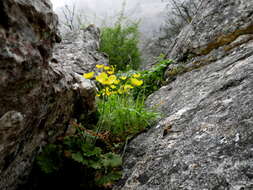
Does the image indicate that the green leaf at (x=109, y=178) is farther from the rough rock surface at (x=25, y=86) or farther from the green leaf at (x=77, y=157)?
the rough rock surface at (x=25, y=86)

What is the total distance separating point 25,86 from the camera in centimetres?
88

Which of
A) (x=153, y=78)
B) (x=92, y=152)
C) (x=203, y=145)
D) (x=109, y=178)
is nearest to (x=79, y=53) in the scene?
(x=153, y=78)

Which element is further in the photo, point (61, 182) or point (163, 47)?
point (163, 47)

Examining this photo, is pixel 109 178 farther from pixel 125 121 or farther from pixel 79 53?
pixel 79 53

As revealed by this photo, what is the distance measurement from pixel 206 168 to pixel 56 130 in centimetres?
95

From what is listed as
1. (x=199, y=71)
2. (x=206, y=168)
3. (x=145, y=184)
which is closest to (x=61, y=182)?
(x=145, y=184)

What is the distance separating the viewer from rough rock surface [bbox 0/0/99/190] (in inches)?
29.5

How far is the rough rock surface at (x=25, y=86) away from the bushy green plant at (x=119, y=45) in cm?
904

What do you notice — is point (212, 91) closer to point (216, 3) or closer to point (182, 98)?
point (182, 98)

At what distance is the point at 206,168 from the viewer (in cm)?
83

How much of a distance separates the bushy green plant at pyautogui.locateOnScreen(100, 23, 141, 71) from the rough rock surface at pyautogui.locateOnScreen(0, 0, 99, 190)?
9.04 metres

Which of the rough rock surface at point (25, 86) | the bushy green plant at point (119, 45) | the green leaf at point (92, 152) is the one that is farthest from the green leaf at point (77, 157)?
the bushy green plant at point (119, 45)

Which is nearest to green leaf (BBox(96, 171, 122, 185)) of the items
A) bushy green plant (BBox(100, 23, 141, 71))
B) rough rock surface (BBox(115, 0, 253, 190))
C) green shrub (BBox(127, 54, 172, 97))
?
rough rock surface (BBox(115, 0, 253, 190))

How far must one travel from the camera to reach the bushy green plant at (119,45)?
34.1 feet
